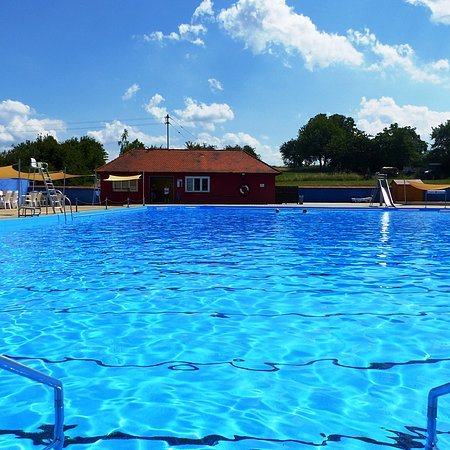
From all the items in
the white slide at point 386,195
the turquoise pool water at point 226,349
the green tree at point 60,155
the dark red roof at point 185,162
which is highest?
the green tree at point 60,155

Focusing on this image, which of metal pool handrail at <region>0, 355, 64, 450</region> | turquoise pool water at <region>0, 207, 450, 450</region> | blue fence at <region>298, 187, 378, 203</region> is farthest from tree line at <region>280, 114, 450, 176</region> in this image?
metal pool handrail at <region>0, 355, 64, 450</region>

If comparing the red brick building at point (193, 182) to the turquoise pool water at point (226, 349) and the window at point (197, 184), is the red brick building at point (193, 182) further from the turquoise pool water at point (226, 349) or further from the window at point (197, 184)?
the turquoise pool water at point (226, 349)

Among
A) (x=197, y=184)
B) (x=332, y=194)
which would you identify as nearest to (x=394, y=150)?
(x=332, y=194)

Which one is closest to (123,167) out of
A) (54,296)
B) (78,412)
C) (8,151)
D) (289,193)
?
(289,193)

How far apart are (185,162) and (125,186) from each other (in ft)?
15.5

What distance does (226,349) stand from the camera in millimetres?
4871

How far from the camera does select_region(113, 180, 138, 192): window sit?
3416 cm

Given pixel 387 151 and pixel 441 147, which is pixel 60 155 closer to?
pixel 387 151

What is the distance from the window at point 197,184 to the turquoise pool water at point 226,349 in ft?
79.6

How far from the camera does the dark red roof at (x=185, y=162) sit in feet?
113

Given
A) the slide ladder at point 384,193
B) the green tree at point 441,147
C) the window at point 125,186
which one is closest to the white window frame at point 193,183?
the window at point 125,186

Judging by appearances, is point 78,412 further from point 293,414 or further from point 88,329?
point 88,329

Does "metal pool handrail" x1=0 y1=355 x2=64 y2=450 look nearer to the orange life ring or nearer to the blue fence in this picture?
the orange life ring

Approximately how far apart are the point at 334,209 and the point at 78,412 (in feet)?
85.8
